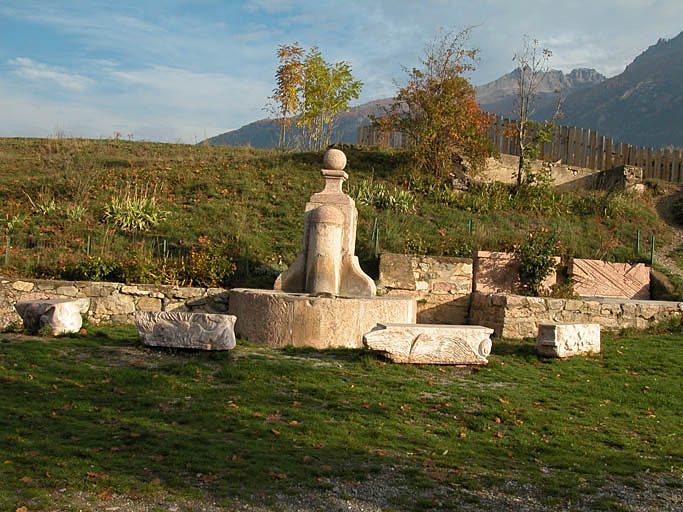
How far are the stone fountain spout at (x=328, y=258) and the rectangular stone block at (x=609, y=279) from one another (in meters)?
5.42

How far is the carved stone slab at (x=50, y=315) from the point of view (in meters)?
9.30

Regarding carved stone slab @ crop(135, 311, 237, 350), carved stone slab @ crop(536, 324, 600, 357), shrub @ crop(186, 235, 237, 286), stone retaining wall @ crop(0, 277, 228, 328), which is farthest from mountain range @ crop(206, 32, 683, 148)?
carved stone slab @ crop(135, 311, 237, 350)

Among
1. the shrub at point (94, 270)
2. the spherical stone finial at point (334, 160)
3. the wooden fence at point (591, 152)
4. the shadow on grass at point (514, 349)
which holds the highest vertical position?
the wooden fence at point (591, 152)

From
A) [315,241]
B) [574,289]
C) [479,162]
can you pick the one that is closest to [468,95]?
[479,162]

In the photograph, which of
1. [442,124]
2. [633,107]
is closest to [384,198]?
[442,124]

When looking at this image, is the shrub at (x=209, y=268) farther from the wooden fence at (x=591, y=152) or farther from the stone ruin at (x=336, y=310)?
the wooden fence at (x=591, y=152)

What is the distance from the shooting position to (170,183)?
17.9 metres

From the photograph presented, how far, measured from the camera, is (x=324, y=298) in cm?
950

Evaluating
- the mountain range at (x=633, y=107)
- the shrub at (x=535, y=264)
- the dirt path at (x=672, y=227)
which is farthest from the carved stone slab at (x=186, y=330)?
the mountain range at (x=633, y=107)

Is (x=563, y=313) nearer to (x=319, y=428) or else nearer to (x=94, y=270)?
(x=319, y=428)

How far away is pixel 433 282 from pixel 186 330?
237 inches

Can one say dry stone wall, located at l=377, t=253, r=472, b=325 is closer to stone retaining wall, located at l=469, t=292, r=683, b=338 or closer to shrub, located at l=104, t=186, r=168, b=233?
stone retaining wall, located at l=469, t=292, r=683, b=338

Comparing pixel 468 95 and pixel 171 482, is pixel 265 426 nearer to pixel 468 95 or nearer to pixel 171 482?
pixel 171 482

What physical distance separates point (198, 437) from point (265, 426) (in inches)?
24.9
